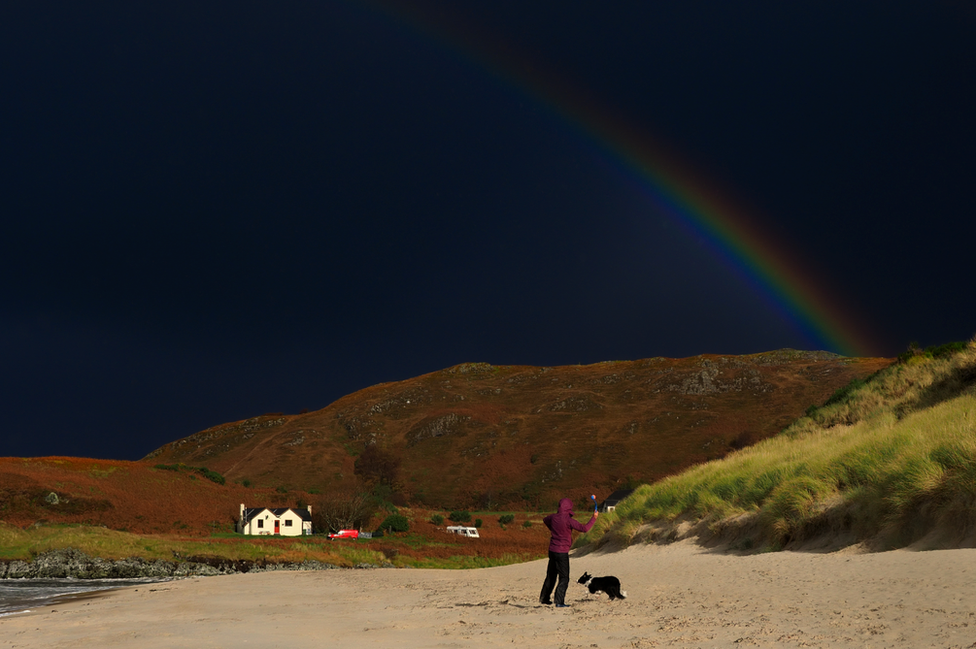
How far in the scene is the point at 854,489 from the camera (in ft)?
55.7

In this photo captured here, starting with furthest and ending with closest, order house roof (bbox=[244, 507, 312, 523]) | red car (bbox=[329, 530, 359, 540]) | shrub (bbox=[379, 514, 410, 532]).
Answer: shrub (bbox=[379, 514, 410, 532]) < house roof (bbox=[244, 507, 312, 523]) < red car (bbox=[329, 530, 359, 540])

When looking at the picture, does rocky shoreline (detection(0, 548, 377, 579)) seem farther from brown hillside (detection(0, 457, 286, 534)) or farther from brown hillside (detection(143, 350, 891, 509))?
brown hillside (detection(143, 350, 891, 509))

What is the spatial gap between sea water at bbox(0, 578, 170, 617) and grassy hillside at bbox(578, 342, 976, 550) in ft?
67.8

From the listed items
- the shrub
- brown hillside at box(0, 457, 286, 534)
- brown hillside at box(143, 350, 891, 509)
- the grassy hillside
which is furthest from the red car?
brown hillside at box(143, 350, 891, 509)

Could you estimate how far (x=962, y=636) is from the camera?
24.5 ft

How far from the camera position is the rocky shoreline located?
128ft

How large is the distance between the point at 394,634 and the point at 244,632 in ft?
10.7

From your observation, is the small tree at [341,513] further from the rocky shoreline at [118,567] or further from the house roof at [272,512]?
the rocky shoreline at [118,567]

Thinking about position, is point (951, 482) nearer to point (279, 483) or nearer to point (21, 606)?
point (21, 606)

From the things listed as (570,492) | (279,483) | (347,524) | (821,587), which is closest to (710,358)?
(570,492)

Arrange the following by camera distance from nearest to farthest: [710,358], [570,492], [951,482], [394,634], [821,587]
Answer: [394,634], [821,587], [951,482], [570,492], [710,358]

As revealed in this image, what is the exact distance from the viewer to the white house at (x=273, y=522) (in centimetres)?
6341

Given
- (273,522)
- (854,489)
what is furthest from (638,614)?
(273,522)

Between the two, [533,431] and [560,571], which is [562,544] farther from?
[533,431]
